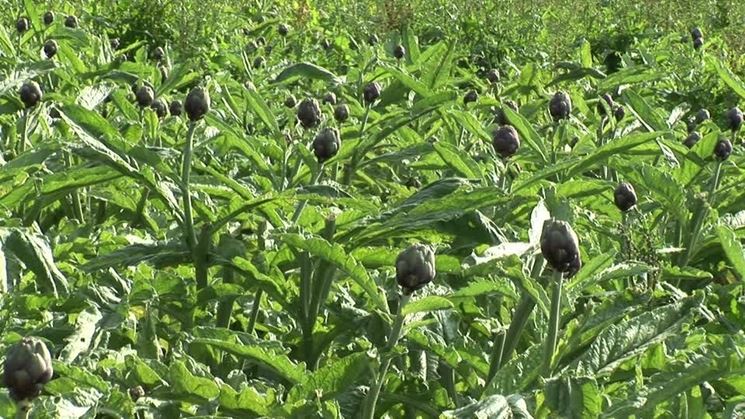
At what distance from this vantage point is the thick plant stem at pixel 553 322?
5.86ft

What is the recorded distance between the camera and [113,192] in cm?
309

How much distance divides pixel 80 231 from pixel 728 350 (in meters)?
1.74

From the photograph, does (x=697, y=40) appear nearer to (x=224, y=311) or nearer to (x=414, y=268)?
(x=224, y=311)

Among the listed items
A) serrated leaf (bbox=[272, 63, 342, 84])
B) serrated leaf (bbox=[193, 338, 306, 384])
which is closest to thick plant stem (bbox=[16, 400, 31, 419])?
serrated leaf (bbox=[193, 338, 306, 384])

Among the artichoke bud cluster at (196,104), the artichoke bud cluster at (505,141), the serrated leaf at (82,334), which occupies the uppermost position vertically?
the artichoke bud cluster at (196,104)

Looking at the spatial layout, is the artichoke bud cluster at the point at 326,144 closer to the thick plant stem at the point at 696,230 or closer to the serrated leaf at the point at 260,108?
the serrated leaf at the point at 260,108

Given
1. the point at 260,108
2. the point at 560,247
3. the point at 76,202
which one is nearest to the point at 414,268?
the point at 560,247

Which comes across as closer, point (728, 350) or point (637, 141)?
point (728, 350)

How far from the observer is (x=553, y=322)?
1.85 metres

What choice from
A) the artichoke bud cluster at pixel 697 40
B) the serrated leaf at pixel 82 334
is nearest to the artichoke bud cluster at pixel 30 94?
the serrated leaf at pixel 82 334

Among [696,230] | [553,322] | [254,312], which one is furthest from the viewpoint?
[696,230]

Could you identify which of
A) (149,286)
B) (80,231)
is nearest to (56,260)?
(80,231)

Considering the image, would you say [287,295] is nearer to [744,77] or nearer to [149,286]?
[149,286]

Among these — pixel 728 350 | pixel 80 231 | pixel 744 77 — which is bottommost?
pixel 744 77
